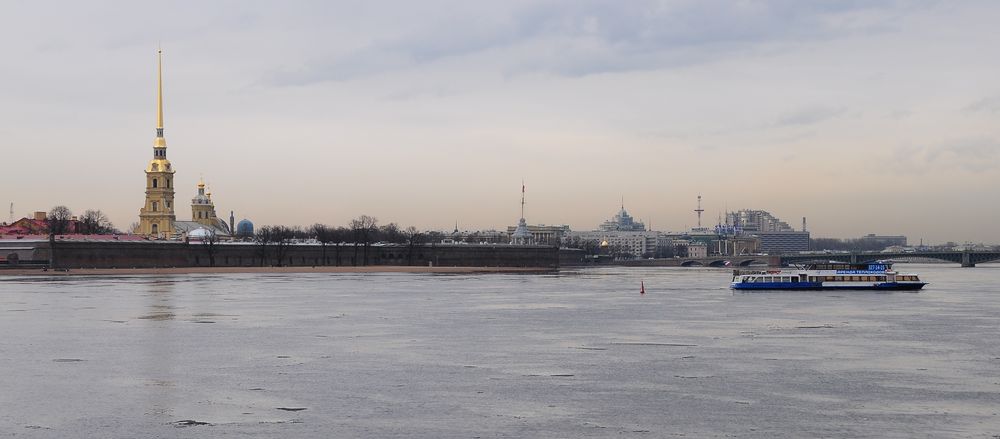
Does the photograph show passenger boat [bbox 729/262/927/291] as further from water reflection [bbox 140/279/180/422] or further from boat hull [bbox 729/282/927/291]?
water reflection [bbox 140/279/180/422]

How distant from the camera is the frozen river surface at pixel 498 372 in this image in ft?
74.9

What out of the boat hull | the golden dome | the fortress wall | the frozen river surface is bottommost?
the frozen river surface

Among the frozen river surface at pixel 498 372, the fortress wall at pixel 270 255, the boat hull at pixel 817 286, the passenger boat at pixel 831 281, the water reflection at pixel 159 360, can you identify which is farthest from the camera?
the fortress wall at pixel 270 255

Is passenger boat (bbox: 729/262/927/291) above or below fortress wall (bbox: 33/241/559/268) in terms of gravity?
below

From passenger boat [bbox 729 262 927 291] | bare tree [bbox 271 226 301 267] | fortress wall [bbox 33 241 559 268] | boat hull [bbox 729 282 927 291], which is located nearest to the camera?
boat hull [bbox 729 282 927 291]

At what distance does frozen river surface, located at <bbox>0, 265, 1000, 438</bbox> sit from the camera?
22828mm

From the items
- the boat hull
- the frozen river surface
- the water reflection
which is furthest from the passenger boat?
the water reflection

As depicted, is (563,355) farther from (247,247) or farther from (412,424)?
(247,247)

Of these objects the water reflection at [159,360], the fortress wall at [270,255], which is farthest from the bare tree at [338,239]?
the water reflection at [159,360]

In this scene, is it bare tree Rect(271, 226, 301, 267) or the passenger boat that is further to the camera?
bare tree Rect(271, 226, 301, 267)

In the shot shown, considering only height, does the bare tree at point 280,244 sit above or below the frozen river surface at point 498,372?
above

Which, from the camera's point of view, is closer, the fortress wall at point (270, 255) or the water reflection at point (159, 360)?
the water reflection at point (159, 360)

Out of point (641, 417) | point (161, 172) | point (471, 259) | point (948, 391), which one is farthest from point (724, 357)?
point (161, 172)

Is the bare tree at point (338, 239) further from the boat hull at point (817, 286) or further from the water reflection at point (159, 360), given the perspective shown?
the water reflection at point (159, 360)
